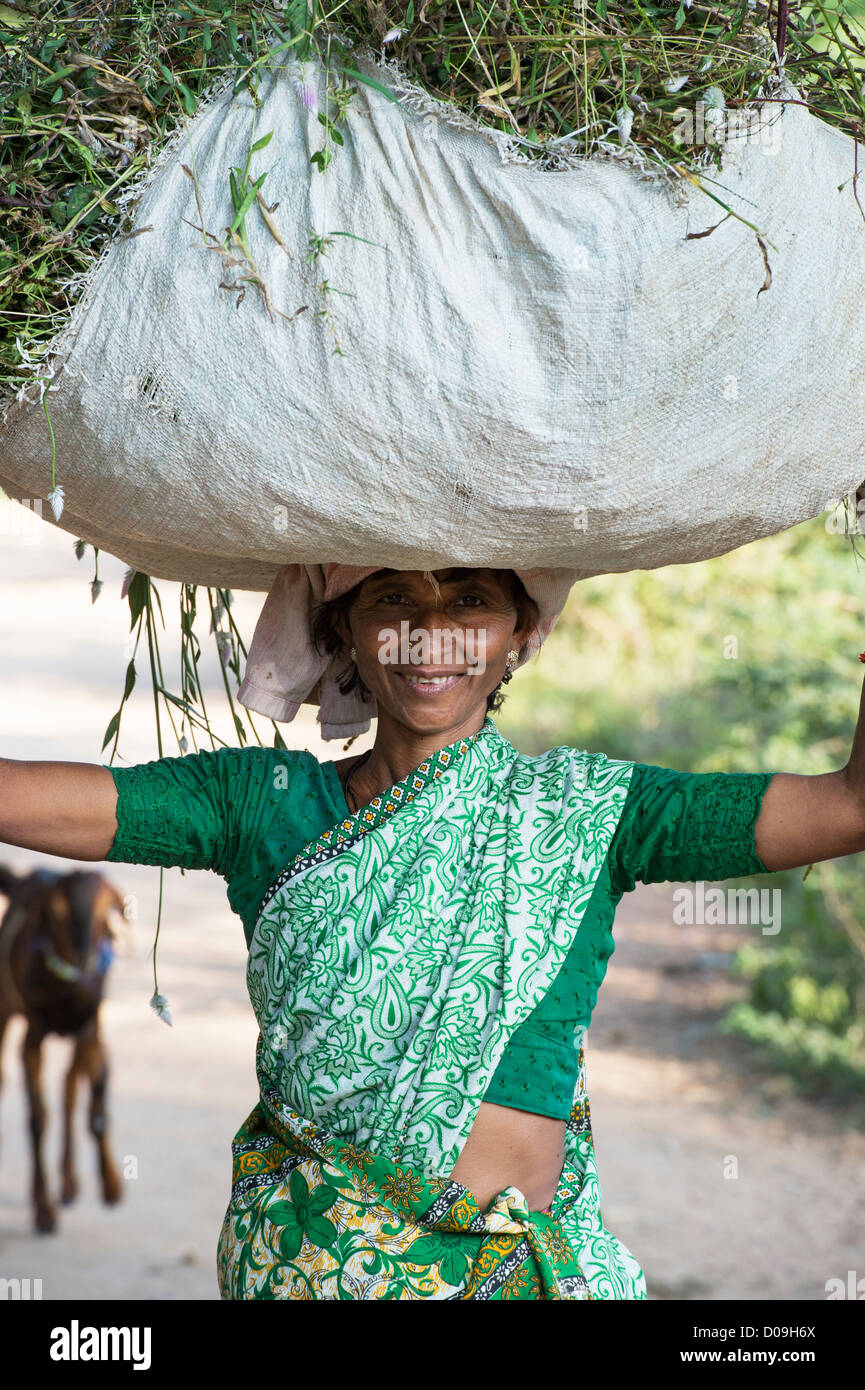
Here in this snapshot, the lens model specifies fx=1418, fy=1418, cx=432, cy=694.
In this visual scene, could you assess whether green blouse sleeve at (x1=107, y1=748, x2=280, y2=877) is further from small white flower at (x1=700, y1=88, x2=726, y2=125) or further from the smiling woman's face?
small white flower at (x1=700, y1=88, x2=726, y2=125)

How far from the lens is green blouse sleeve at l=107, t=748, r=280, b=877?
1695 millimetres

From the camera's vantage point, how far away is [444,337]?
1.34 metres

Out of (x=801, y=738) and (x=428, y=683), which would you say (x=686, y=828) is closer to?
(x=428, y=683)

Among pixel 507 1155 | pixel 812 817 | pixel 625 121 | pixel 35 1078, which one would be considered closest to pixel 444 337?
pixel 625 121

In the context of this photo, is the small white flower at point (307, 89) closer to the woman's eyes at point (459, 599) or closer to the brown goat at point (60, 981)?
the woman's eyes at point (459, 599)

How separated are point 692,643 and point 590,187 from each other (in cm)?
713

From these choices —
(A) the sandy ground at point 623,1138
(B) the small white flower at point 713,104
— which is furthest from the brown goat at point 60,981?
(B) the small white flower at point 713,104

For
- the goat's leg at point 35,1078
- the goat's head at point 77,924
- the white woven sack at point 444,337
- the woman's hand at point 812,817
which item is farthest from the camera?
the goat's leg at point 35,1078

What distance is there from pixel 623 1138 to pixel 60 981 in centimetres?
218

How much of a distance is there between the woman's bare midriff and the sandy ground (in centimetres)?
234

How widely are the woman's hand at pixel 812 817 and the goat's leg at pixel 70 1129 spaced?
3755 millimetres

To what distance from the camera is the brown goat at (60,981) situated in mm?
4617

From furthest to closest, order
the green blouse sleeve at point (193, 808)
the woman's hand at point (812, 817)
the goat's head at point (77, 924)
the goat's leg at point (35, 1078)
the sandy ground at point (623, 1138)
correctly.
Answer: the goat's leg at point (35, 1078)
the goat's head at point (77, 924)
the sandy ground at point (623, 1138)
the green blouse sleeve at point (193, 808)
the woman's hand at point (812, 817)

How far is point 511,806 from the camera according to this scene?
1.76m
